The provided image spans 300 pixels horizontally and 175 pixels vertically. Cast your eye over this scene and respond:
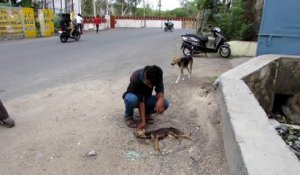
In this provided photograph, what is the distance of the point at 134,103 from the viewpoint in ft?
13.3

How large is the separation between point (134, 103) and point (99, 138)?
0.65 meters

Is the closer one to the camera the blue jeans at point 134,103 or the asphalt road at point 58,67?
the blue jeans at point 134,103

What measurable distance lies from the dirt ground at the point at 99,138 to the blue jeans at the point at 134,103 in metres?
0.24

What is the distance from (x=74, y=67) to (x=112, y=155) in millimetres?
5698

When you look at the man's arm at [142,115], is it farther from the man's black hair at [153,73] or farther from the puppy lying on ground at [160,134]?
the man's black hair at [153,73]

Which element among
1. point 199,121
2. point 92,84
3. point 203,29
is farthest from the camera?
point 203,29

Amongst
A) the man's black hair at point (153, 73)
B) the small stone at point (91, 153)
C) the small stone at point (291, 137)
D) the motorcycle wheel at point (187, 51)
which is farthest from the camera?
the motorcycle wheel at point (187, 51)

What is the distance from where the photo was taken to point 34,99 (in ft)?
18.2

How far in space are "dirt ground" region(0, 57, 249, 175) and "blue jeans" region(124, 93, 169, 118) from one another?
0.24 metres

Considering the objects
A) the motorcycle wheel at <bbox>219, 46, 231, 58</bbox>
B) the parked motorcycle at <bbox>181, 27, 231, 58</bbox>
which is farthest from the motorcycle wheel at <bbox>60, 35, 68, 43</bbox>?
the motorcycle wheel at <bbox>219, 46, 231, 58</bbox>

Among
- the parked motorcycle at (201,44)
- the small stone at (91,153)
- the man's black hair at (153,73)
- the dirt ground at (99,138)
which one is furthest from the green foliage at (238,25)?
the small stone at (91,153)

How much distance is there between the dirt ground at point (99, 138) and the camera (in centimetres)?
328

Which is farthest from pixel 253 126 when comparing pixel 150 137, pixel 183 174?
pixel 150 137

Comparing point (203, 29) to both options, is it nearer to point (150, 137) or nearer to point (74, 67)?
point (74, 67)
